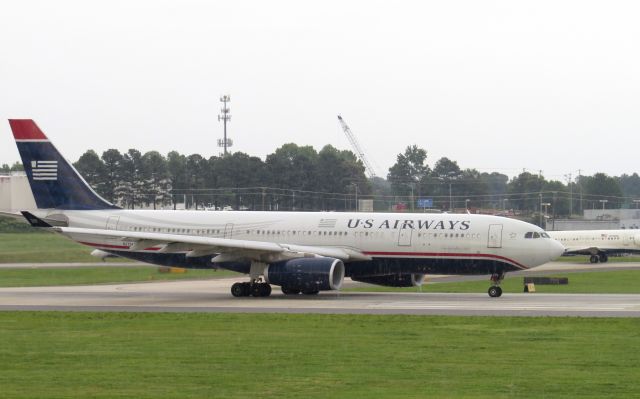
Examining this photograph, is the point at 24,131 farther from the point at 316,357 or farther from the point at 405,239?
the point at 316,357

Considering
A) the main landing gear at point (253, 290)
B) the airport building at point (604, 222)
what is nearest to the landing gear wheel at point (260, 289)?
the main landing gear at point (253, 290)

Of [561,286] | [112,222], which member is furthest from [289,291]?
[561,286]

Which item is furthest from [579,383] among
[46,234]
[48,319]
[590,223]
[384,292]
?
[590,223]

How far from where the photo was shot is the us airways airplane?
41.8 m

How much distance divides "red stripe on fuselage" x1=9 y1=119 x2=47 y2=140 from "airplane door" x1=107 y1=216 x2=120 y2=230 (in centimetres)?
464

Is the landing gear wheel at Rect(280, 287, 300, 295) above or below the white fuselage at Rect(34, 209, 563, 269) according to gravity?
below

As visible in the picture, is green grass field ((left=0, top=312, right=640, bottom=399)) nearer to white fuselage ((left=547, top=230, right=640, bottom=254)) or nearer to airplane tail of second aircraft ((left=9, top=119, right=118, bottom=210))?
airplane tail of second aircraft ((left=9, top=119, right=118, bottom=210))

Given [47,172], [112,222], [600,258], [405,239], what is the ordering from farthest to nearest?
1. [600,258]
2. [47,172]
3. [112,222]
4. [405,239]

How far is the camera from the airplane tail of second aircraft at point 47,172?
47125 mm

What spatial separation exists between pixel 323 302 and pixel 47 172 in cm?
1515

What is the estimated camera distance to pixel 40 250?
8838 cm

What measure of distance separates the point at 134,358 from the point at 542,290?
102 feet

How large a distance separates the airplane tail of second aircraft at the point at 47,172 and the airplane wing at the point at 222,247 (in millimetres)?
3529

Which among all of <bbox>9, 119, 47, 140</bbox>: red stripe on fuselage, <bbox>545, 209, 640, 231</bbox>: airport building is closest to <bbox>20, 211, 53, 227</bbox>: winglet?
<bbox>9, 119, 47, 140</bbox>: red stripe on fuselage
